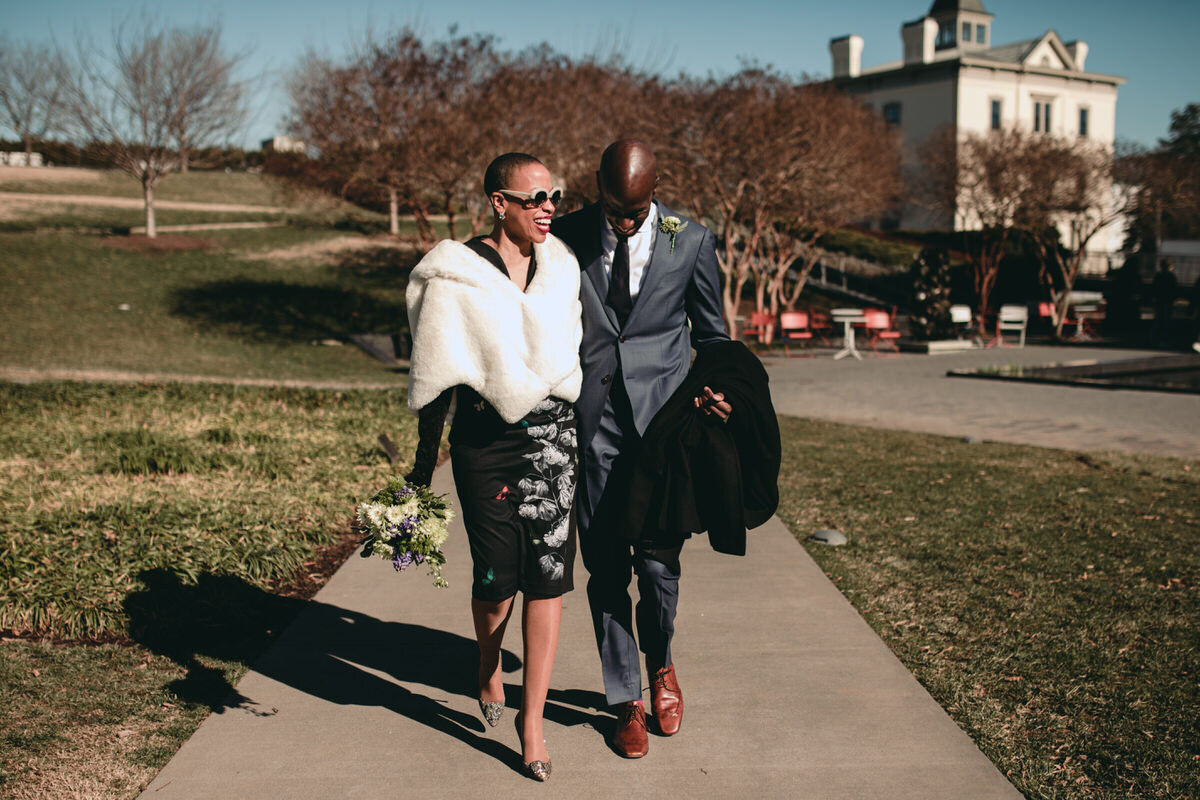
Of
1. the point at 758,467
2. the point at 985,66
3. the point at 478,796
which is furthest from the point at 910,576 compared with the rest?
the point at 985,66

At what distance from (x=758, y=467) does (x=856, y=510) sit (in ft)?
12.2

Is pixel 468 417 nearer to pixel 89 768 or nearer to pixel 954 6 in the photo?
pixel 89 768

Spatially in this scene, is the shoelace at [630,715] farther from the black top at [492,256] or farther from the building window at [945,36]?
the building window at [945,36]

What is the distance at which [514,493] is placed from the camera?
3.05 m

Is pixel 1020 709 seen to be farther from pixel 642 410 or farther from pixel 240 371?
pixel 240 371

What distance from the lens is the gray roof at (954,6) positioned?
51250 mm

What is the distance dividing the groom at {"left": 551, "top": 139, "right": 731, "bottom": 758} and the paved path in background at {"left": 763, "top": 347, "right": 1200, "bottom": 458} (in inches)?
300

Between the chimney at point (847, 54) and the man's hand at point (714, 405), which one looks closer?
the man's hand at point (714, 405)

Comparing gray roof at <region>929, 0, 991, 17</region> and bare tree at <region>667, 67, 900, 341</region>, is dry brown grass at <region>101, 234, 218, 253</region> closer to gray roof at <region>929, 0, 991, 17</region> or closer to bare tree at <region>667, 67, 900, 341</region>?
bare tree at <region>667, 67, 900, 341</region>

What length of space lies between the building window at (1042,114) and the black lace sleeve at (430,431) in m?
52.9

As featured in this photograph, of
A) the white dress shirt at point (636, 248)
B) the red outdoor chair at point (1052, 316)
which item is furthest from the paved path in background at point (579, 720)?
the red outdoor chair at point (1052, 316)

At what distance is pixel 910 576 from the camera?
16.9ft

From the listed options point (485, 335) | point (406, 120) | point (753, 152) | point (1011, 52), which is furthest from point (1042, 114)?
point (485, 335)

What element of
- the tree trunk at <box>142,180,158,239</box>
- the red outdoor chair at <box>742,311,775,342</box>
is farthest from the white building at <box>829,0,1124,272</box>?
the tree trunk at <box>142,180,158,239</box>
